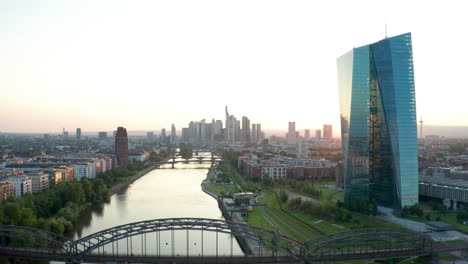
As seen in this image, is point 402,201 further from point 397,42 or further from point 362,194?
point 397,42

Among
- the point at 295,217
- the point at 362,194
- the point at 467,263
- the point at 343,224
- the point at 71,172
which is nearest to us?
the point at 467,263

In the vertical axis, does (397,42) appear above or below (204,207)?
above

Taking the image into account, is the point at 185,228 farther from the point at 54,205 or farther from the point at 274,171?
the point at 274,171

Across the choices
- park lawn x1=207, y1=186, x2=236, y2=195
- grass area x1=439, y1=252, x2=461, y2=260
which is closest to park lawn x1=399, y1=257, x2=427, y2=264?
grass area x1=439, y1=252, x2=461, y2=260

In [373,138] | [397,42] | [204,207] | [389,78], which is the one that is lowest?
[204,207]

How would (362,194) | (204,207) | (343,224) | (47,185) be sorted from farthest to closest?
(47,185) < (204,207) < (362,194) < (343,224)

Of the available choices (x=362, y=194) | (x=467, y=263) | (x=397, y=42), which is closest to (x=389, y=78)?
(x=397, y=42)
